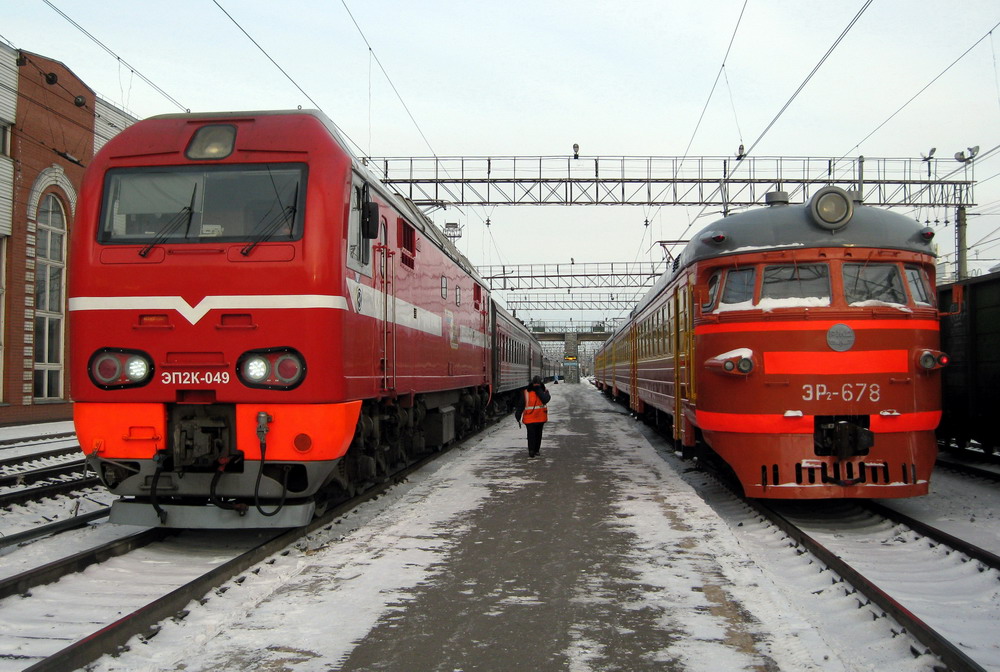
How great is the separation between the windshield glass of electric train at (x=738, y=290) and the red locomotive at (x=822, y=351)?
11 mm

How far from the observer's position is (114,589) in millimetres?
5535

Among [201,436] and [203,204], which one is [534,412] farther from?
[203,204]

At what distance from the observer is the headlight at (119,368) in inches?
257

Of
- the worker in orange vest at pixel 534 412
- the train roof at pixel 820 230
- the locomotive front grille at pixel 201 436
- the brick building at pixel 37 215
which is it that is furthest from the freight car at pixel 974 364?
the brick building at pixel 37 215

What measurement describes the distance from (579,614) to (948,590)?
9.08ft

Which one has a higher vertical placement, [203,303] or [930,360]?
[203,303]

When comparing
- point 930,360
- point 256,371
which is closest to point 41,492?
point 256,371

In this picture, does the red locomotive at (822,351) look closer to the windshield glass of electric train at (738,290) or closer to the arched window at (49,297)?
the windshield glass of electric train at (738,290)

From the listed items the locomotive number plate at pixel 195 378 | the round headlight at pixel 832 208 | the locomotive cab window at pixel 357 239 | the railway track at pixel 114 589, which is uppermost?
the round headlight at pixel 832 208

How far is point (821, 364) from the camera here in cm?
769

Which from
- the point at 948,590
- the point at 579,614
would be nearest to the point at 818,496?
the point at 948,590

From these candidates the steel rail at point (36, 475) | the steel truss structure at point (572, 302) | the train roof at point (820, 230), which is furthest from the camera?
the steel truss structure at point (572, 302)

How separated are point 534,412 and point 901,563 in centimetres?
787

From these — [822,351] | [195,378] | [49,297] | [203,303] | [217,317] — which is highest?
[49,297]
